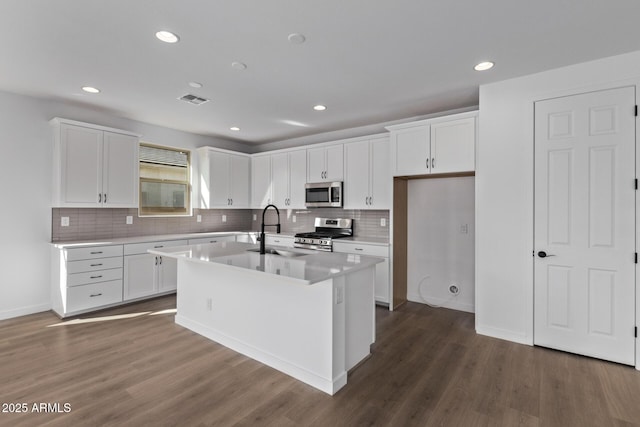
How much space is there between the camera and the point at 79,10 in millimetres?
2102

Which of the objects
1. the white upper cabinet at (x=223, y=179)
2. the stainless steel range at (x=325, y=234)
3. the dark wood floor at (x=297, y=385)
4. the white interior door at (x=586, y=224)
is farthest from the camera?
the white upper cabinet at (x=223, y=179)

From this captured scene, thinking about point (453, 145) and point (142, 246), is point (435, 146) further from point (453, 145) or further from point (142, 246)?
point (142, 246)

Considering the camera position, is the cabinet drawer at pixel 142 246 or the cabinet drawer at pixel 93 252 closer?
the cabinet drawer at pixel 93 252

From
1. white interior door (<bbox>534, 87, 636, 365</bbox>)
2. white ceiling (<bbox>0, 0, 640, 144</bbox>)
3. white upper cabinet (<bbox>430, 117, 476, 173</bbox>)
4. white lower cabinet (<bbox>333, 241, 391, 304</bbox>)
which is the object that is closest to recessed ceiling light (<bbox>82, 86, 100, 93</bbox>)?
white ceiling (<bbox>0, 0, 640, 144</bbox>)

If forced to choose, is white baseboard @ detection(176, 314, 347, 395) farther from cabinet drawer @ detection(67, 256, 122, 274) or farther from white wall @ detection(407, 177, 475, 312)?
white wall @ detection(407, 177, 475, 312)

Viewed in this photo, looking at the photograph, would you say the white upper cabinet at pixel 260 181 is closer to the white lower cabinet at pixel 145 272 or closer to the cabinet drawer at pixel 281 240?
the cabinet drawer at pixel 281 240

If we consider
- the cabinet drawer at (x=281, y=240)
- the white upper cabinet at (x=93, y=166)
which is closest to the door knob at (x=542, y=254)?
the cabinet drawer at (x=281, y=240)

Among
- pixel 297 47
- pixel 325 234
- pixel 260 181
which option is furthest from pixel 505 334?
pixel 260 181

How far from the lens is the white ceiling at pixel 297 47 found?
82.4 inches

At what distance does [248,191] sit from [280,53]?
3757 millimetres

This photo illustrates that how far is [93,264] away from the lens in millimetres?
3910

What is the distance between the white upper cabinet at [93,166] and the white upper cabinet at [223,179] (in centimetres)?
117

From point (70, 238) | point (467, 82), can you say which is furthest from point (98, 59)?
point (467, 82)

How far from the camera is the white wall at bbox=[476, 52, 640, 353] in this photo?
121 inches
